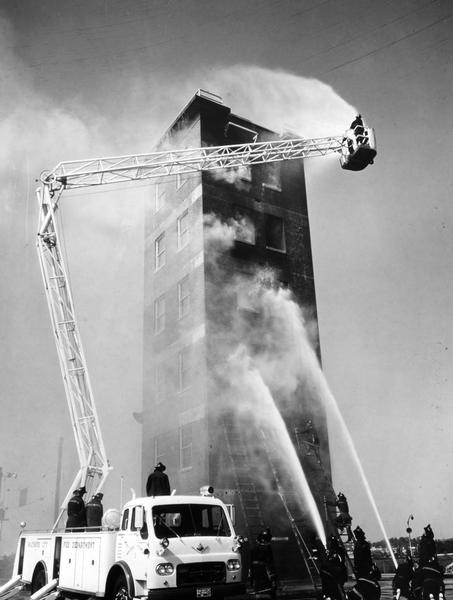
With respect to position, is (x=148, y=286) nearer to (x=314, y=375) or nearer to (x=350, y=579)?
(x=314, y=375)

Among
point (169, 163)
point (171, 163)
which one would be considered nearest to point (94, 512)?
point (169, 163)

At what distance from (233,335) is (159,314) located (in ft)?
17.1

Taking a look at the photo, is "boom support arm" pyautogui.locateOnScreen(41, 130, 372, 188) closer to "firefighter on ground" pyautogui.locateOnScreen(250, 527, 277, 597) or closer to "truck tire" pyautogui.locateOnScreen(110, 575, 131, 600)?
"firefighter on ground" pyautogui.locateOnScreen(250, 527, 277, 597)

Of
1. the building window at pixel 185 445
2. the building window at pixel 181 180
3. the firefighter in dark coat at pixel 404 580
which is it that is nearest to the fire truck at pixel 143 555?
the firefighter in dark coat at pixel 404 580

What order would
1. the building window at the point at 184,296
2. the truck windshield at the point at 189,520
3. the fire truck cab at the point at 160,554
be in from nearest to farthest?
the fire truck cab at the point at 160,554 < the truck windshield at the point at 189,520 < the building window at the point at 184,296

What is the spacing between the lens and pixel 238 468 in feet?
68.7

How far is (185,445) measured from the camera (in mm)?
22844

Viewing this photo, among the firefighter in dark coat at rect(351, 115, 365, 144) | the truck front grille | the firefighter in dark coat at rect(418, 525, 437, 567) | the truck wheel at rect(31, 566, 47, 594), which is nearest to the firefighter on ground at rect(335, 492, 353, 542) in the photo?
the firefighter in dark coat at rect(418, 525, 437, 567)

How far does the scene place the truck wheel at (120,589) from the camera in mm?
9805

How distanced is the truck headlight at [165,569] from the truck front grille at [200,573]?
0.38 feet

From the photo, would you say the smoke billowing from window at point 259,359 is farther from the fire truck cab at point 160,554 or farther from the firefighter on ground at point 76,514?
the fire truck cab at point 160,554

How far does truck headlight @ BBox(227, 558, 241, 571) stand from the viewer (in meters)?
10.3

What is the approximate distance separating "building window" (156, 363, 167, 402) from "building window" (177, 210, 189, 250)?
215 inches

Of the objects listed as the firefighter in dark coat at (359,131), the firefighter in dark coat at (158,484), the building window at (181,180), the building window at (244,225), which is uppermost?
the building window at (181,180)
